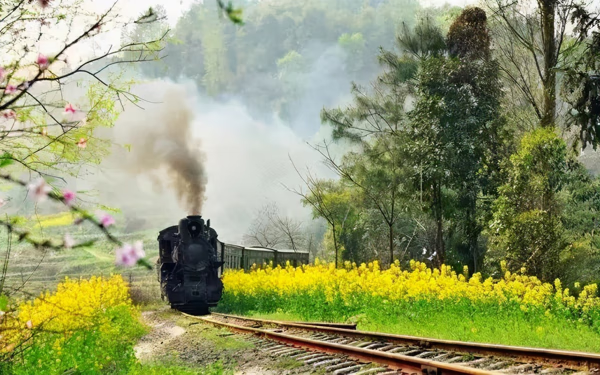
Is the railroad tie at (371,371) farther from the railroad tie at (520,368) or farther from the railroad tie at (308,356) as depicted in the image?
the railroad tie at (308,356)

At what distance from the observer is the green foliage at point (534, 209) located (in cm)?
1577

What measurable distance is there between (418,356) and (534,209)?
10.6 m

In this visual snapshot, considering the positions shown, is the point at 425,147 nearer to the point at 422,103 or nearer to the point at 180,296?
the point at 422,103

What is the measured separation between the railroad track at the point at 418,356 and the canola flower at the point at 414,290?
2.70 m

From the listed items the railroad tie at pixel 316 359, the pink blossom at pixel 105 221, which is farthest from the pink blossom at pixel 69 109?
the railroad tie at pixel 316 359

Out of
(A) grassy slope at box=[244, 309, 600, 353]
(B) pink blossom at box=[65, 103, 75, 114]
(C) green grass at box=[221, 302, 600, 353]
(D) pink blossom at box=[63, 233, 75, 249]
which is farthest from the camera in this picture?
(C) green grass at box=[221, 302, 600, 353]

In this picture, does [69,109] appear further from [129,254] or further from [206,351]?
[206,351]

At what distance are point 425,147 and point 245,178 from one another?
79989 millimetres

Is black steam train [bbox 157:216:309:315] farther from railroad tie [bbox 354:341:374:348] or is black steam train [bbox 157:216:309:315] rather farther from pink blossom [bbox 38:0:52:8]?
pink blossom [bbox 38:0:52:8]

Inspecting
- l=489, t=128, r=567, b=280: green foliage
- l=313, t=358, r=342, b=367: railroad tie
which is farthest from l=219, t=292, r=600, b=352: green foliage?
l=489, t=128, r=567, b=280: green foliage

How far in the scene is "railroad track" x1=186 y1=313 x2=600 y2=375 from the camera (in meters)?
6.38

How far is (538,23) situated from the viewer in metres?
22.2

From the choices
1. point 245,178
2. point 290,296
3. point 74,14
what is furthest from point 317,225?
point 74,14

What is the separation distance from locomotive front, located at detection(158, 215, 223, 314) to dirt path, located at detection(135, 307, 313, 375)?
311cm
